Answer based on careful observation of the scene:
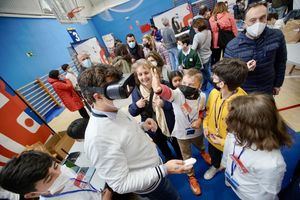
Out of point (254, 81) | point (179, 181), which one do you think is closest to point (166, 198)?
point (179, 181)

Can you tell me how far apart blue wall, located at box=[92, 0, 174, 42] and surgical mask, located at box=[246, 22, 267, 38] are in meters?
10.4

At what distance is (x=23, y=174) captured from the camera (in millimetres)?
948

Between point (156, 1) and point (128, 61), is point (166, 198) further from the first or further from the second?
point (156, 1)

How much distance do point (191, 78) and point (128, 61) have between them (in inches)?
94.8

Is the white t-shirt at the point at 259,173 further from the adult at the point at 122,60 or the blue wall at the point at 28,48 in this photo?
the blue wall at the point at 28,48

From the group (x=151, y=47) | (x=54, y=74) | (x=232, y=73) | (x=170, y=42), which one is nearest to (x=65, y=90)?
(x=54, y=74)

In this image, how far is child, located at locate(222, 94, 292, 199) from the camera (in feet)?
3.37

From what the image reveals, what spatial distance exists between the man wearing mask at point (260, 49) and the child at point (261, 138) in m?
0.77

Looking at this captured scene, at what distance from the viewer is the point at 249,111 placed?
3.42 feet

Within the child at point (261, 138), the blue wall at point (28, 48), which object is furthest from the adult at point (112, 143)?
the blue wall at point (28, 48)

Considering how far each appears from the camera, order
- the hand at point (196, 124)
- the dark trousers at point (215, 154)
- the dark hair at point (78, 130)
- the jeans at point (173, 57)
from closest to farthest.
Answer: the hand at point (196, 124) → the dark trousers at point (215, 154) → the dark hair at point (78, 130) → the jeans at point (173, 57)

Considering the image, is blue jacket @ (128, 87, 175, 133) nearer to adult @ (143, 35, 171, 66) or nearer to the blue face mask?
the blue face mask

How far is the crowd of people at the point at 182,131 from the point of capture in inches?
38.4

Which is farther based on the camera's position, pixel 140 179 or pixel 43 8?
pixel 43 8
